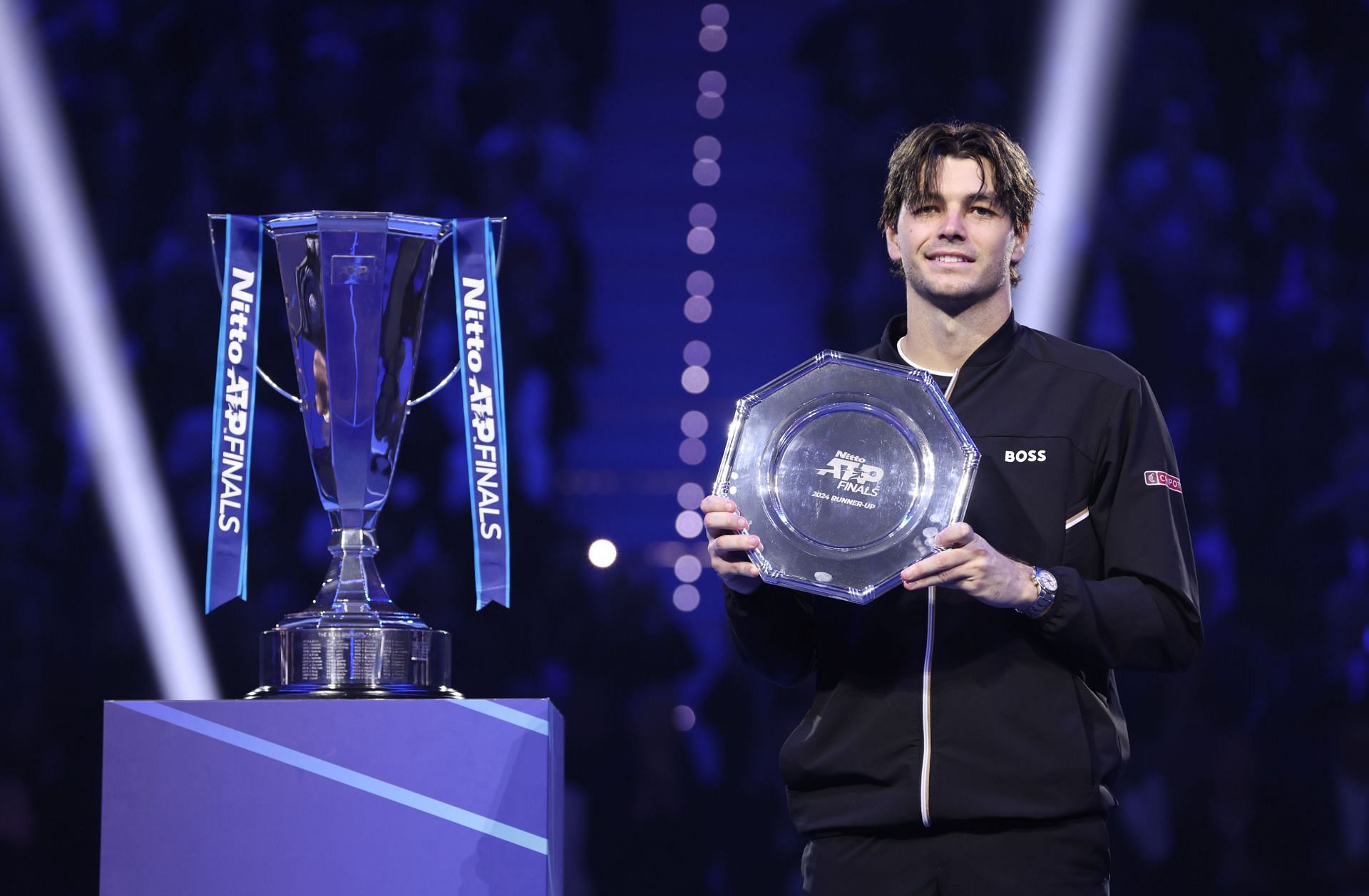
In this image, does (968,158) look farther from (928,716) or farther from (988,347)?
(928,716)

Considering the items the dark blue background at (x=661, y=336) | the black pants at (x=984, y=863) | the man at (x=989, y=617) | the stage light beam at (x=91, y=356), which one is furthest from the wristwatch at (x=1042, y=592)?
the stage light beam at (x=91, y=356)

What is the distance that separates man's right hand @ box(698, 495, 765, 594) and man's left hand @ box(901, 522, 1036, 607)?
17 centimetres

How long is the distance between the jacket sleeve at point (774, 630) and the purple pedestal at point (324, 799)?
0.25m

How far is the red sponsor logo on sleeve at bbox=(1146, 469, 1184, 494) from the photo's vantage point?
5.37 ft

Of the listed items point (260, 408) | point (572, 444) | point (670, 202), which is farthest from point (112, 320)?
point (670, 202)

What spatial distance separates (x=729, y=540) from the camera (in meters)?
1.53

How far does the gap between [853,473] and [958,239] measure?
320 mm

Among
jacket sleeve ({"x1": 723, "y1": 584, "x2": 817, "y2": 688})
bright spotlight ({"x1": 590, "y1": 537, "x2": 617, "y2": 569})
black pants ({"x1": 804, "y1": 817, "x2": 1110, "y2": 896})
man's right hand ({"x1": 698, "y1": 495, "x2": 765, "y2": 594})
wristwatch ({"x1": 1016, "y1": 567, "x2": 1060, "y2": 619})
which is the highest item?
man's right hand ({"x1": 698, "y1": 495, "x2": 765, "y2": 594})

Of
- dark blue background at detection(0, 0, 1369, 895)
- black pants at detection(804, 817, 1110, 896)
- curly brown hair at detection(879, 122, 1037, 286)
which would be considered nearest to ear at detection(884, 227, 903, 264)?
curly brown hair at detection(879, 122, 1037, 286)

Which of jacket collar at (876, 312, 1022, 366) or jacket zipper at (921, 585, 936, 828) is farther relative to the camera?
jacket collar at (876, 312, 1022, 366)

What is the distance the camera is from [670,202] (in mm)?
3391

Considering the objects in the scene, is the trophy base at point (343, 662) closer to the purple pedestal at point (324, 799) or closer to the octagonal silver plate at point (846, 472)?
the purple pedestal at point (324, 799)

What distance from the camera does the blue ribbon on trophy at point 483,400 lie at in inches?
74.2

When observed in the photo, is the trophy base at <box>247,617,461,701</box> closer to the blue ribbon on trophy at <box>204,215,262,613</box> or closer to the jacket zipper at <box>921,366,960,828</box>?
the blue ribbon on trophy at <box>204,215,262,613</box>
